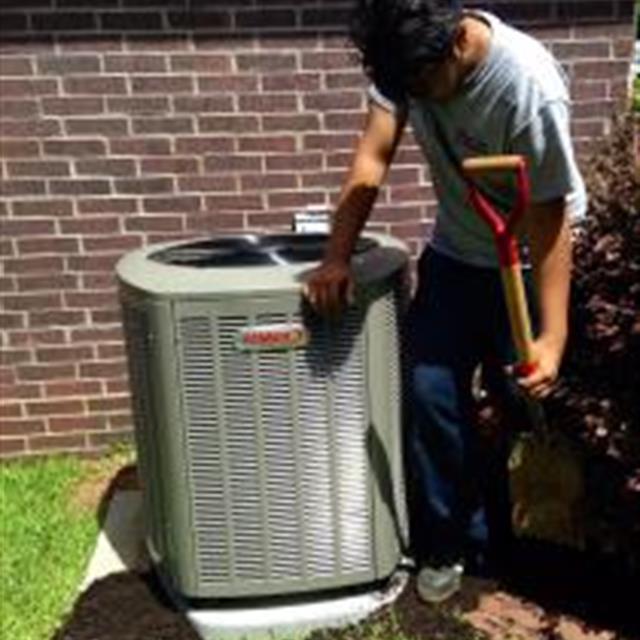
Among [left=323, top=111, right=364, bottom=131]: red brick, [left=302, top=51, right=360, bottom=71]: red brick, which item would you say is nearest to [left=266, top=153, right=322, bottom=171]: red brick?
[left=323, top=111, right=364, bottom=131]: red brick

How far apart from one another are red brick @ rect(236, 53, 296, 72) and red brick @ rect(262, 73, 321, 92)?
0.09 feet

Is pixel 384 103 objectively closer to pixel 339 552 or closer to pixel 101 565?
pixel 339 552

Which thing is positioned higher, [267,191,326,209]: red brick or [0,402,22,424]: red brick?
[267,191,326,209]: red brick

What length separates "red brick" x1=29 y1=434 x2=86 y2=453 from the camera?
17.9 feet

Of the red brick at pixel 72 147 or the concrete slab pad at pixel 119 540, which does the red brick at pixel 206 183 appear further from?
the concrete slab pad at pixel 119 540

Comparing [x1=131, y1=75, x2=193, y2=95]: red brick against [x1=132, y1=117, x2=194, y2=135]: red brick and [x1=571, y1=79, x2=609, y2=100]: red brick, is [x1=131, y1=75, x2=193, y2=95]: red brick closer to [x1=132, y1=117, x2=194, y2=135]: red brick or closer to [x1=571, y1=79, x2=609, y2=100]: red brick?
[x1=132, y1=117, x2=194, y2=135]: red brick

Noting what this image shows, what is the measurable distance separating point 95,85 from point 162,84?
244 millimetres

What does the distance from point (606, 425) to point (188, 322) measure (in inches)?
47.7

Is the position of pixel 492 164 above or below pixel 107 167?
above

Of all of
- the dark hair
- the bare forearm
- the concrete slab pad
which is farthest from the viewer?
the concrete slab pad

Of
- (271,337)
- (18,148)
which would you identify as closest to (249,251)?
(271,337)

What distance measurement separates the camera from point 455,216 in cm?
390

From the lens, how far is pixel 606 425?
386 cm

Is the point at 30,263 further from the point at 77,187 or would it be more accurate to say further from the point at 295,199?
the point at 295,199
